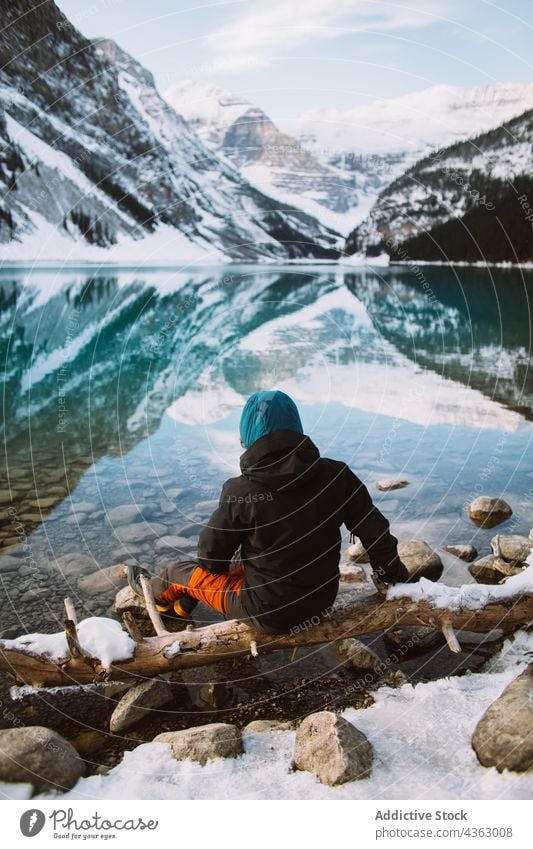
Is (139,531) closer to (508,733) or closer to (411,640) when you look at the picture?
(411,640)

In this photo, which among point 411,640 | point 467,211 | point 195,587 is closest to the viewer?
point 195,587

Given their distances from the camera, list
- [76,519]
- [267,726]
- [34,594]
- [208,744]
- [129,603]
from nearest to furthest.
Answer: [208,744]
[267,726]
[129,603]
[34,594]
[76,519]

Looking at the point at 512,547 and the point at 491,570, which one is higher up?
the point at 512,547

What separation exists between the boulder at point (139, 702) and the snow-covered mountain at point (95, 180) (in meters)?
68.0

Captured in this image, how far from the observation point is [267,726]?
3.32 m

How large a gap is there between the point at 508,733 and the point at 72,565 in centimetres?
357

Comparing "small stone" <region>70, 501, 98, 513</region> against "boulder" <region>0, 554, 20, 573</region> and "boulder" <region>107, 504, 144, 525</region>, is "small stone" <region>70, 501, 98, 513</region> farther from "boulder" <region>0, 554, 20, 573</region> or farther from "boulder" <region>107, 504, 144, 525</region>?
"boulder" <region>0, 554, 20, 573</region>

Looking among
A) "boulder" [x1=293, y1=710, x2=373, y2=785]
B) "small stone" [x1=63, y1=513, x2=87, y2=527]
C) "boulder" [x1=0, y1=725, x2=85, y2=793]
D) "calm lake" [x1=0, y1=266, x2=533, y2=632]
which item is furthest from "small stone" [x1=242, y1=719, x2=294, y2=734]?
"small stone" [x1=63, y1=513, x2=87, y2=527]

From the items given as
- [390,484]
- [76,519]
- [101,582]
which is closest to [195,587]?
[101,582]

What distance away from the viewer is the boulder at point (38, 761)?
9.40ft

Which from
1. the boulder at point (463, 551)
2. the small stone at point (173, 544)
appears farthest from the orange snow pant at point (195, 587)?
the boulder at point (463, 551)

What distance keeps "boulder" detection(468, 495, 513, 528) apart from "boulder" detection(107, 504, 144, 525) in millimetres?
3102

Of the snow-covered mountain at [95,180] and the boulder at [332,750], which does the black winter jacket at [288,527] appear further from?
the snow-covered mountain at [95,180]

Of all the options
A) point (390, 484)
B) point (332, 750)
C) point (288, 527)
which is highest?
point (288, 527)
